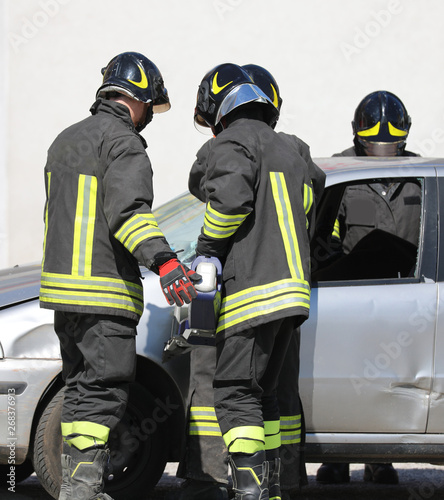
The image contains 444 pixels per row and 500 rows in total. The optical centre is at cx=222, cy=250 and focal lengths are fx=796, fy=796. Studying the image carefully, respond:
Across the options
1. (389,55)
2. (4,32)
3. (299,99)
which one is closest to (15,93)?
(4,32)

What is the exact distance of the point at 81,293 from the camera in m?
3.15

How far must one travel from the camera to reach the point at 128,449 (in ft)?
11.9

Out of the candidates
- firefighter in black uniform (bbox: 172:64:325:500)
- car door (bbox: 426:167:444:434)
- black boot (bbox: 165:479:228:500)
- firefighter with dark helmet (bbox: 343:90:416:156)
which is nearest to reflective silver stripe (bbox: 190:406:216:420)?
firefighter in black uniform (bbox: 172:64:325:500)

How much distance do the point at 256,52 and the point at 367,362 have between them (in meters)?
5.74

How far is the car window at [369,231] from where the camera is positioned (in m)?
3.96

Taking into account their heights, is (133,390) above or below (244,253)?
below

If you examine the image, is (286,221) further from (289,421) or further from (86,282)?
(289,421)

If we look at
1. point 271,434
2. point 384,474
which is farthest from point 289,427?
point 384,474

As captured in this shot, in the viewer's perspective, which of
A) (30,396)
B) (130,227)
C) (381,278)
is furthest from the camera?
(381,278)

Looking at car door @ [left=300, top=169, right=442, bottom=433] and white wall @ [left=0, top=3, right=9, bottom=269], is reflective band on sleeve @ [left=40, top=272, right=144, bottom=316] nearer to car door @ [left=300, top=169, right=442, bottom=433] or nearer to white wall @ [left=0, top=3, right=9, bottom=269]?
car door @ [left=300, top=169, right=442, bottom=433]

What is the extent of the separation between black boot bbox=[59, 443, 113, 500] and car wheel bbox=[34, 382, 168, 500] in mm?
369

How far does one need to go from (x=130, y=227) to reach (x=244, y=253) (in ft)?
1.53

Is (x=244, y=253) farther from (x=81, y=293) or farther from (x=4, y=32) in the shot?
(x=4, y=32)

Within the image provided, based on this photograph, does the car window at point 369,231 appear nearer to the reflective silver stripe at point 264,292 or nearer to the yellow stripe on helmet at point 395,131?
the yellow stripe on helmet at point 395,131
